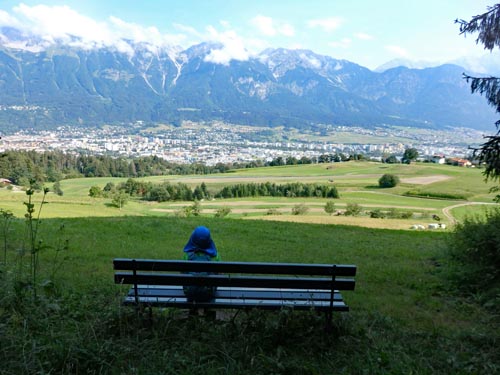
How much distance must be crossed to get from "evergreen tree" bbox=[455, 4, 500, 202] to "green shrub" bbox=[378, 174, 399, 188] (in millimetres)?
51315

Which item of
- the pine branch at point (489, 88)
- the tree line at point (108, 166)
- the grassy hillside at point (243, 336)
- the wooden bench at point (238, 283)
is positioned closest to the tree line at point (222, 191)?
the tree line at point (108, 166)

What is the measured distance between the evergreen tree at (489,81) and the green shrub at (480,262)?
0.73m

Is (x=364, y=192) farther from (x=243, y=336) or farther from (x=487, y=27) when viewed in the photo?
(x=243, y=336)

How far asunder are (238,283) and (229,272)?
0.53 ft

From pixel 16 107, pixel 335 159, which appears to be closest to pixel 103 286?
pixel 335 159

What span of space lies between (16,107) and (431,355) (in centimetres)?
21822

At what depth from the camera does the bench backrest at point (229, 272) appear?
3828mm

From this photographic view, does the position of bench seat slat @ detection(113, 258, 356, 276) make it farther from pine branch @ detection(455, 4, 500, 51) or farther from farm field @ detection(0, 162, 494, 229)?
farm field @ detection(0, 162, 494, 229)

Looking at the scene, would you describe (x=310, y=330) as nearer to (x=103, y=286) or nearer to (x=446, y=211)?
(x=103, y=286)

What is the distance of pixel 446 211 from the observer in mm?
37781

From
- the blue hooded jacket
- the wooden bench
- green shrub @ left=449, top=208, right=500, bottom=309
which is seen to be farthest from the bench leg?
green shrub @ left=449, top=208, right=500, bottom=309

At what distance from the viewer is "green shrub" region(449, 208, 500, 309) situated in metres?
6.27

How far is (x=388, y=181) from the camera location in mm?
56938

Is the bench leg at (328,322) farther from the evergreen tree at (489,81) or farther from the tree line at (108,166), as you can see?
the tree line at (108,166)
